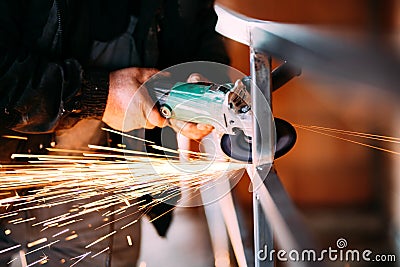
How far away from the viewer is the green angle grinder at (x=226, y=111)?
2.58 feet

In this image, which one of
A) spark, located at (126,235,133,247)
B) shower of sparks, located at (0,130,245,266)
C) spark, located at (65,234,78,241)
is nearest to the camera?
shower of sparks, located at (0,130,245,266)

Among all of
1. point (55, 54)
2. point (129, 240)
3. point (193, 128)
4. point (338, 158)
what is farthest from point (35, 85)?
point (338, 158)

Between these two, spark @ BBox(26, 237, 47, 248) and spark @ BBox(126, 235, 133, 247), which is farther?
spark @ BBox(126, 235, 133, 247)

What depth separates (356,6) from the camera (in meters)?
2.21

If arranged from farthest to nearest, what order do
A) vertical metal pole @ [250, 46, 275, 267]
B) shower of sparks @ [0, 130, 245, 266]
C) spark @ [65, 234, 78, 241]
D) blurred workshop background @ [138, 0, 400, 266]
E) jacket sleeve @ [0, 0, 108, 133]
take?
blurred workshop background @ [138, 0, 400, 266] < spark @ [65, 234, 78, 241] < shower of sparks @ [0, 130, 245, 266] < jacket sleeve @ [0, 0, 108, 133] < vertical metal pole @ [250, 46, 275, 267]

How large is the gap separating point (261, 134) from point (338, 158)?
1.60 meters

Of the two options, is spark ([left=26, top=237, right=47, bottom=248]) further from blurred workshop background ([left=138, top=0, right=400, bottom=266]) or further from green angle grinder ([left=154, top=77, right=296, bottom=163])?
blurred workshop background ([left=138, top=0, right=400, bottom=266])

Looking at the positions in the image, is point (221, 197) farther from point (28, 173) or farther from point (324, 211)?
point (324, 211)

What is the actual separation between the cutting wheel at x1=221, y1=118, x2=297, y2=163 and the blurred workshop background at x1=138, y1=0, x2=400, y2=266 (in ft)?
4.29

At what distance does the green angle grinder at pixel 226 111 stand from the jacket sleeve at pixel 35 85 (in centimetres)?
15

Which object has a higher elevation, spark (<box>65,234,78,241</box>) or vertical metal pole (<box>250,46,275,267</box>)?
vertical metal pole (<box>250,46,275,267</box>)

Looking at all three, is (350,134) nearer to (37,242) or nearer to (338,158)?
(338,158)

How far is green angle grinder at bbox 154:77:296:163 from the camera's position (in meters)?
0.79

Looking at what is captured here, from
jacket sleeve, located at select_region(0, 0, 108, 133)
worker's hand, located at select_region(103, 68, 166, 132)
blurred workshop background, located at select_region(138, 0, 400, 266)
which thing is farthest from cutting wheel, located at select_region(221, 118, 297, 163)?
blurred workshop background, located at select_region(138, 0, 400, 266)
